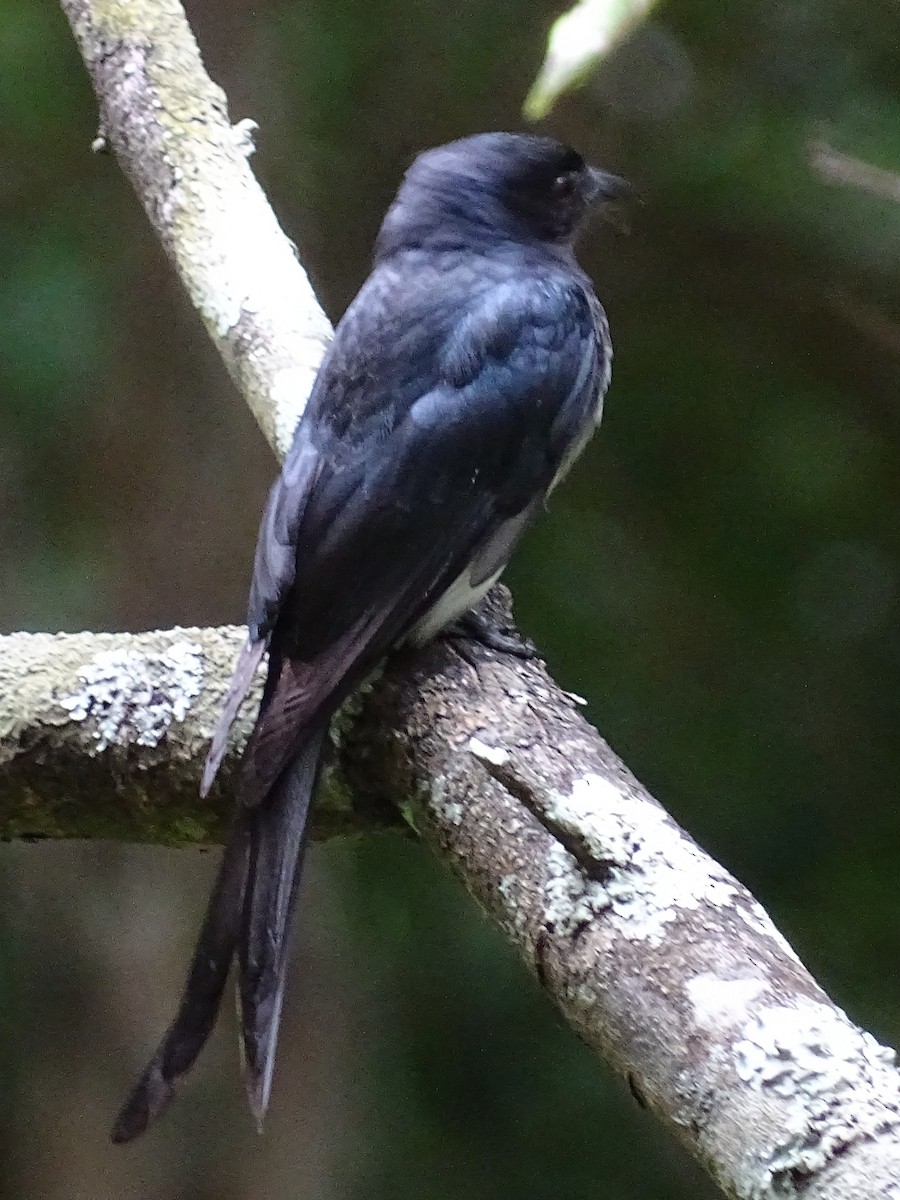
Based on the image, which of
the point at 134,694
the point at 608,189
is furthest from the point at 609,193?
the point at 134,694

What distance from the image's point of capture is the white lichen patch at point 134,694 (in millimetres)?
1142

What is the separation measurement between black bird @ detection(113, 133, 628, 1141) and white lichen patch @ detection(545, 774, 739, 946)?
26cm

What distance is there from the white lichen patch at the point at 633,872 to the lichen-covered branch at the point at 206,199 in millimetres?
697

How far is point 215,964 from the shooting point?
98 centimetres

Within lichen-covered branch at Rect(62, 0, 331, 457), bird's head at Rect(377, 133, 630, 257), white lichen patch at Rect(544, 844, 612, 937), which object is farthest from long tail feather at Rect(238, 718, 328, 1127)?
bird's head at Rect(377, 133, 630, 257)

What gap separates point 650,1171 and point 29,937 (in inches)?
37.7

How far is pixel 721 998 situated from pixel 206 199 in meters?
1.17

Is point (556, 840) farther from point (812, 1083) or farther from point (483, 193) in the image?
point (483, 193)

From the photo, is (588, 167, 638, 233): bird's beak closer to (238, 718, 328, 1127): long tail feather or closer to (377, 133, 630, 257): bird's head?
(377, 133, 630, 257): bird's head

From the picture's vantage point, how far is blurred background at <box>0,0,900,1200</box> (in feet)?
5.40

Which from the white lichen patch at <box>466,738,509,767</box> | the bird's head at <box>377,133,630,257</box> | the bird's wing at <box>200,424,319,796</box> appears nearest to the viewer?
the white lichen patch at <box>466,738,509,767</box>

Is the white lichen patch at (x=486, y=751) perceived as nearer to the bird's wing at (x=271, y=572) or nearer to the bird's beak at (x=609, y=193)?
the bird's wing at (x=271, y=572)

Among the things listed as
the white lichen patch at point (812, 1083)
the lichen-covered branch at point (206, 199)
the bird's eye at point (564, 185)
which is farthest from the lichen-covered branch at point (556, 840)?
the bird's eye at point (564, 185)

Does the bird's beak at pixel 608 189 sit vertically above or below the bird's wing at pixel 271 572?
above
